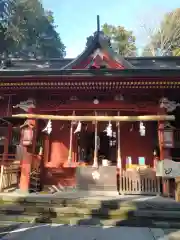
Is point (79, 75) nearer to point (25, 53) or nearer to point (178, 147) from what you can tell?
point (178, 147)

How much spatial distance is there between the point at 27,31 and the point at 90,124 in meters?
28.5

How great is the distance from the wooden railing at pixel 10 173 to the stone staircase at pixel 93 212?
1329 mm

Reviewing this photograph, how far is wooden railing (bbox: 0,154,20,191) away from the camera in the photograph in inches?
286

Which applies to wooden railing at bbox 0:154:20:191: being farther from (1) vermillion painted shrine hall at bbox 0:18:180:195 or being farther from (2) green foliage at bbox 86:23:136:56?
(2) green foliage at bbox 86:23:136:56

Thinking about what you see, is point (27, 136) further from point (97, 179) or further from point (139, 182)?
point (139, 182)

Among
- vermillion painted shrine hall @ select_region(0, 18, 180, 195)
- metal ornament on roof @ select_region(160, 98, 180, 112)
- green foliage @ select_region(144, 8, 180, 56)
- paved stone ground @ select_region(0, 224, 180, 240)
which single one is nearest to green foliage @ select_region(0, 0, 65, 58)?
green foliage @ select_region(144, 8, 180, 56)

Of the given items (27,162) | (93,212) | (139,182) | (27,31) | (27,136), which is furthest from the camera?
(27,31)

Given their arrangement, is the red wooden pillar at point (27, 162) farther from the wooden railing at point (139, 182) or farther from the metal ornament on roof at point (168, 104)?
the metal ornament on roof at point (168, 104)

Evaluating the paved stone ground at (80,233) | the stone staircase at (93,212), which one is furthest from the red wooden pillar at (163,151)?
the paved stone ground at (80,233)

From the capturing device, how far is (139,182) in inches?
286

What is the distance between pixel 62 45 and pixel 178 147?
3654cm

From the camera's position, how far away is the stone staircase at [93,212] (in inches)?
209

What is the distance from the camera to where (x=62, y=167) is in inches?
342

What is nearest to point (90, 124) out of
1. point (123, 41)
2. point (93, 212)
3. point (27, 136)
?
point (27, 136)
